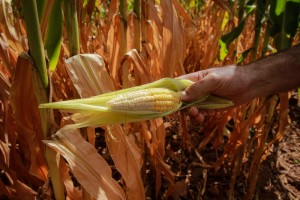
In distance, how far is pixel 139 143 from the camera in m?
1.77

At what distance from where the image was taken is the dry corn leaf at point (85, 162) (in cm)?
100

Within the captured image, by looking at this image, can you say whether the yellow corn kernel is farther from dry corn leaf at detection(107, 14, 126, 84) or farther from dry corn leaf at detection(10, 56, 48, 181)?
dry corn leaf at detection(107, 14, 126, 84)

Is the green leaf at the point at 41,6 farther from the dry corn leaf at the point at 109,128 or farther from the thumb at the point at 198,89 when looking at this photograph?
the thumb at the point at 198,89

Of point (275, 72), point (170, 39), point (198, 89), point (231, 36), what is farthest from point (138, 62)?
point (231, 36)

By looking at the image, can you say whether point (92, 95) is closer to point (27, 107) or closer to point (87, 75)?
point (87, 75)

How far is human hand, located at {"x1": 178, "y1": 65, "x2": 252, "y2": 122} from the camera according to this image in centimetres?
137

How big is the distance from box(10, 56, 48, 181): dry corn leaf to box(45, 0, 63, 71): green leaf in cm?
12

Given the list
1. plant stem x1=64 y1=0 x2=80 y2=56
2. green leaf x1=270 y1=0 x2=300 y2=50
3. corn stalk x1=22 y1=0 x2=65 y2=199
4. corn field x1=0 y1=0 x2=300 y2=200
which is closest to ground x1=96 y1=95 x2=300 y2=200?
corn field x1=0 y1=0 x2=300 y2=200

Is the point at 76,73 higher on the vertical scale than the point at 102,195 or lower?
higher

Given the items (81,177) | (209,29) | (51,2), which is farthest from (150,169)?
(209,29)

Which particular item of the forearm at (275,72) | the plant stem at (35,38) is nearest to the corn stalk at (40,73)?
the plant stem at (35,38)

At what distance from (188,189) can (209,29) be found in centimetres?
171

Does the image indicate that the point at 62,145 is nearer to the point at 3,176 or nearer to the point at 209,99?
the point at 209,99

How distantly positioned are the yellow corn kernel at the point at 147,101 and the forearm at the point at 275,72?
0.55 metres
